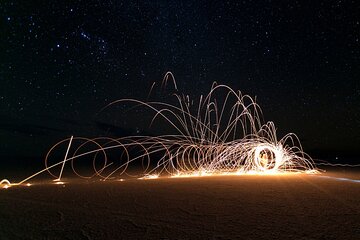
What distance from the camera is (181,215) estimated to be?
5.63 m

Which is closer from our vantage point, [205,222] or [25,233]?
[25,233]

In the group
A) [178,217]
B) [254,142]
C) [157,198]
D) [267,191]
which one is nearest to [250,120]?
[254,142]

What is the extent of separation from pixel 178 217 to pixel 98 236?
5.04 feet

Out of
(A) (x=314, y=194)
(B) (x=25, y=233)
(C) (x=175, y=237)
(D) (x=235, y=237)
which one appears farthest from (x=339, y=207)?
(B) (x=25, y=233)

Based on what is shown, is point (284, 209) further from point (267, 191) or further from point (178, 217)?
point (267, 191)

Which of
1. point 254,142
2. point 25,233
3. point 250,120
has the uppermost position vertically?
point 250,120

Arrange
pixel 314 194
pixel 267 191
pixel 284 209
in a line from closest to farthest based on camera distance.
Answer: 1. pixel 284 209
2. pixel 314 194
3. pixel 267 191

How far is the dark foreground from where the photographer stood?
447 centimetres

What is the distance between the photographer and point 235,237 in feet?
14.0

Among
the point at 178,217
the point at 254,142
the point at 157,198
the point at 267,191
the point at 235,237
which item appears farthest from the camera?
the point at 254,142

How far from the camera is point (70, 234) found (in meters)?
4.47

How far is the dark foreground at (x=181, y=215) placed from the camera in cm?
447

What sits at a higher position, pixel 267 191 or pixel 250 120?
pixel 250 120

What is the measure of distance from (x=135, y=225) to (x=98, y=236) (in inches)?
28.4
